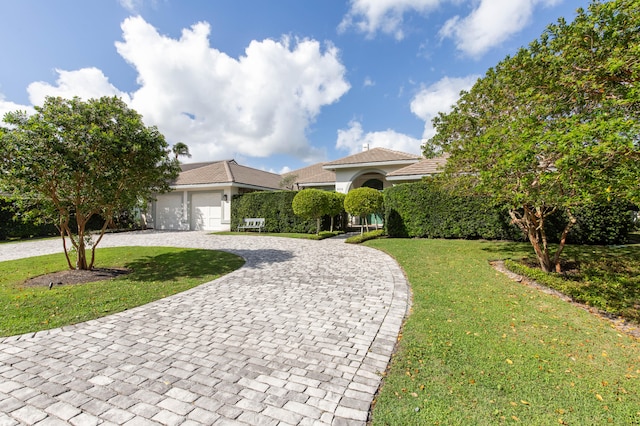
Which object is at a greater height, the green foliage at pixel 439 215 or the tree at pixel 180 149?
the tree at pixel 180 149

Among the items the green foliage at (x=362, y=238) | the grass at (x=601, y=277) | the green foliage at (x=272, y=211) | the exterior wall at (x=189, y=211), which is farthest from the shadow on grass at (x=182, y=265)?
the exterior wall at (x=189, y=211)

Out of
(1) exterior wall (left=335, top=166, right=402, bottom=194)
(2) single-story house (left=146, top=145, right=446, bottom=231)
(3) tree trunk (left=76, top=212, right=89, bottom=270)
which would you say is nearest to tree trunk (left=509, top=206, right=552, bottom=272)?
(2) single-story house (left=146, top=145, right=446, bottom=231)

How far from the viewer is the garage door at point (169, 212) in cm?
2134

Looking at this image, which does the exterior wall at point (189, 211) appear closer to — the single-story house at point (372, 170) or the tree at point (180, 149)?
the single-story house at point (372, 170)

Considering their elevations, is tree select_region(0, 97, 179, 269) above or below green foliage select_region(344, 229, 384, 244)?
above

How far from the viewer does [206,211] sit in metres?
20.7

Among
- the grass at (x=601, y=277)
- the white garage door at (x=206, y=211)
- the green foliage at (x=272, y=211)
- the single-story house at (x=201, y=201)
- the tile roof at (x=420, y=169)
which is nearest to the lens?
the grass at (x=601, y=277)

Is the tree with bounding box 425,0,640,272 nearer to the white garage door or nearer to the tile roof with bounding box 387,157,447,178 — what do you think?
the tile roof with bounding box 387,157,447,178

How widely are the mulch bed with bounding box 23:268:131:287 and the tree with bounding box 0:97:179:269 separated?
0.38 meters

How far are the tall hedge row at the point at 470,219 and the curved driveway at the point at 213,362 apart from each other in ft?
26.1

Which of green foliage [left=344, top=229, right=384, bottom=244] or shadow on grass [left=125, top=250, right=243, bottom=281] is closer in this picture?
shadow on grass [left=125, top=250, right=243, bottom=281]

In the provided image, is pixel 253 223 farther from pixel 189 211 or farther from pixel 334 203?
pixel 189 211

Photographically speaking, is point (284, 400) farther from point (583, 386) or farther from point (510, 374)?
point (583, 386)

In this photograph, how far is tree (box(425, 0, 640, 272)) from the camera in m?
3.54
